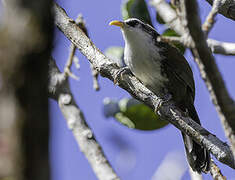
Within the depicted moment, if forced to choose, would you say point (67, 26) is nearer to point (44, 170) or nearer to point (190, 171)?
point (190, 171)

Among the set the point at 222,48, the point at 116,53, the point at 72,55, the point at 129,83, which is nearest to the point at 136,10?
the point at 116,53

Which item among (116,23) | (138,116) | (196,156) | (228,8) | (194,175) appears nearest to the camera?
(194,175)

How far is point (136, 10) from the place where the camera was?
403 centimetres

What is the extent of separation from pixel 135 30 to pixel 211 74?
2.48 metres

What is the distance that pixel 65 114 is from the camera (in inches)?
122

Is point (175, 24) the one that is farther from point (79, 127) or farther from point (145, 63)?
point (79, 127)

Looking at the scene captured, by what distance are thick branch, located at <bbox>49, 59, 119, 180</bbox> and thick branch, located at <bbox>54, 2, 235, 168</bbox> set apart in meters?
0.35

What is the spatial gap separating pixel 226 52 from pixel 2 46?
2537 mm

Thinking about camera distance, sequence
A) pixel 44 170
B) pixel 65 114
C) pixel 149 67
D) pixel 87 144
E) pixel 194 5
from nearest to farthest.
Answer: pixel 44 170 → pixel 194 5 → pixel 87 144 → pixel 65 114 → pixel 149 67

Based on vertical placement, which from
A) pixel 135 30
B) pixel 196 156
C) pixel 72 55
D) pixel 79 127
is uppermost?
pixel 72 55

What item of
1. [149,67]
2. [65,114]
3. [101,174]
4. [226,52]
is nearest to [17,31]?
[101,174]

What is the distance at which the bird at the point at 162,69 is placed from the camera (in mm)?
3797

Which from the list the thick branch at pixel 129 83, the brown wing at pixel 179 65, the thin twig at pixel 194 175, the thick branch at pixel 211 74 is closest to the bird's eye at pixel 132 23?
the brown wing at pixel 179 65

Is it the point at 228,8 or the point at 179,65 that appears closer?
the point at 228,8
